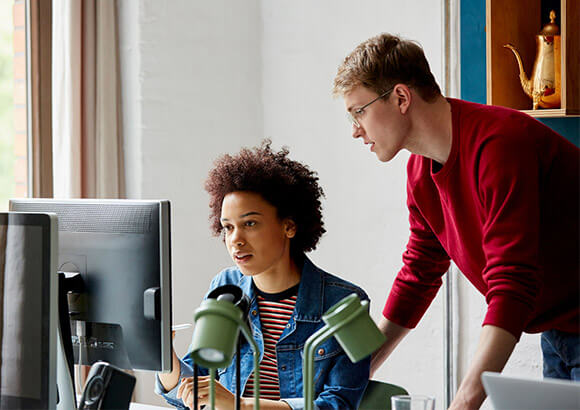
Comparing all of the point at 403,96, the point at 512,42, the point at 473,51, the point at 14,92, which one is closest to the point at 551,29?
the point at 512,42

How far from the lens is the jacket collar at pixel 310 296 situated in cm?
173

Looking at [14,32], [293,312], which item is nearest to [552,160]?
[293,312]

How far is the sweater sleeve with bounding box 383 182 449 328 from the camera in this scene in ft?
6.12

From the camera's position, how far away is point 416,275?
1.89m

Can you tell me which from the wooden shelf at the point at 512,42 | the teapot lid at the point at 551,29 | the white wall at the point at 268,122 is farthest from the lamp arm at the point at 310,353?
the white wall at the point at 268,122

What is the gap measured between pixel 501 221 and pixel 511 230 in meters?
0.03

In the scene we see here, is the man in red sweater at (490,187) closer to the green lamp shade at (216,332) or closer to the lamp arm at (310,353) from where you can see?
the lamp arm at (310,353)

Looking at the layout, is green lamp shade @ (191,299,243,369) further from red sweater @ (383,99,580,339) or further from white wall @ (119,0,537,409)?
white wall @ (119,0,537,409)

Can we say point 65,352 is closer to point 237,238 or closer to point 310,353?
point 237,238

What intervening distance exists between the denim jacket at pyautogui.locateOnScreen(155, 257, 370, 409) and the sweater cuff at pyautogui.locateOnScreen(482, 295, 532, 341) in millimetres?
345

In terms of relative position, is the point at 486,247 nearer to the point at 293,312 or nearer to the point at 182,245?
the point at 293,312

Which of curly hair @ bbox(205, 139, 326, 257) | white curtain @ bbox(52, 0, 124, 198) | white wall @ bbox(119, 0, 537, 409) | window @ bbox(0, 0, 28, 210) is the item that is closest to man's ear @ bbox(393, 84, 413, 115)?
curly hair @ bbox(205, 139, 326, 257)

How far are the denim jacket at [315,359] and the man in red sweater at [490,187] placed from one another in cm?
16

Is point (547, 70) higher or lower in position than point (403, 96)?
higher
